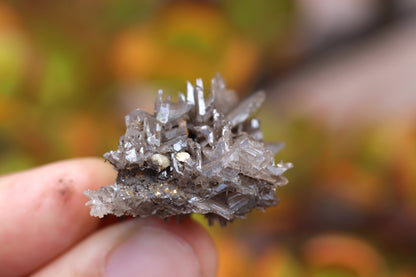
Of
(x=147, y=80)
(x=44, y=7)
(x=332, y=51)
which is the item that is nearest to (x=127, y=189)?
(x=147, y=80)

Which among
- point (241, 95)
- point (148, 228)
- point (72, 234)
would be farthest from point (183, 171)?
point (241, 95)

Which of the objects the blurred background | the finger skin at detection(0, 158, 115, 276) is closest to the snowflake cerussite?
the finger skin at detection(0, 158, 115, 276)

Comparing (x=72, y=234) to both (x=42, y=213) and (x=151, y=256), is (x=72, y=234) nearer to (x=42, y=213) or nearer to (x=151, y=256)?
(x=42, y=213)

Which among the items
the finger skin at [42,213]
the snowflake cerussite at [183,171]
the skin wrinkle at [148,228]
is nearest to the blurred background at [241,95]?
the finger skin at [42,213]

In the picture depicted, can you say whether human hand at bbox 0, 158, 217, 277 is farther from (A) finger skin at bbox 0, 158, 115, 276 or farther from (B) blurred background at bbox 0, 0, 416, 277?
(B) blurred background at bbox 0, 0, 416, 277

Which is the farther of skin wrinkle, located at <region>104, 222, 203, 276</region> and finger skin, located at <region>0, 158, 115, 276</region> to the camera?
finger skin, located at <region>0, 158, 115, 276</region>

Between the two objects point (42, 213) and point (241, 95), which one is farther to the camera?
point (241, 95)

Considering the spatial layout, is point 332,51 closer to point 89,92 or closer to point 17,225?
point 89,92

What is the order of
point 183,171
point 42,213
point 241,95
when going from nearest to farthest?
point 183,171 < point 42,213 < point 241,95
